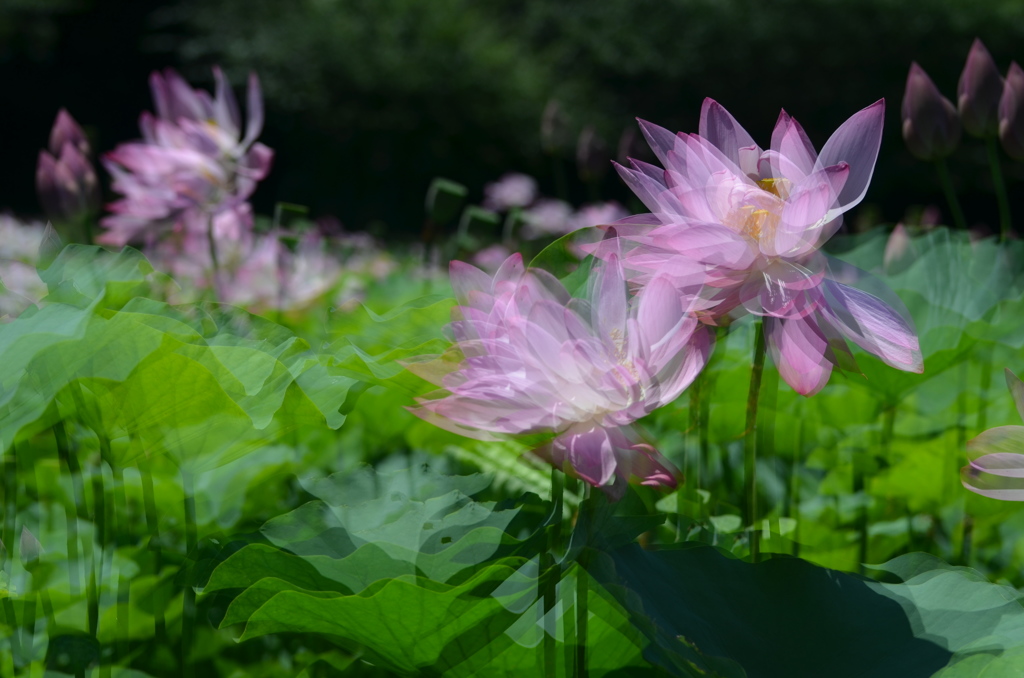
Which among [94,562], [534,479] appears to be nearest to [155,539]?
[94,562]

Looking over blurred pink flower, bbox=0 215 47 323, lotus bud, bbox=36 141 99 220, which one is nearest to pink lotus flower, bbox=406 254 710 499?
blurred pink flower, bbox=0 215 47 323

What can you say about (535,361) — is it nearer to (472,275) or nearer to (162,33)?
(472,275)

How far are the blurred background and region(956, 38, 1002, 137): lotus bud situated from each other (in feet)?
22.0

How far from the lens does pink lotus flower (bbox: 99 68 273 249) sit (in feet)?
3.05

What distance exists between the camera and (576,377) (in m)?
0.34

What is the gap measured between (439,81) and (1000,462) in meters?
7.96

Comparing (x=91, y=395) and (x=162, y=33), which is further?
(x=162, y=33)

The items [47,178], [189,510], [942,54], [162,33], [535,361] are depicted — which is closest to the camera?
[535,361]

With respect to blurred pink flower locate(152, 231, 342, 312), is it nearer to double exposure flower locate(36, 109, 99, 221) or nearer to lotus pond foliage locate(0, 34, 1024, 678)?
double exposure flower locate(36, 109, 99, 221)

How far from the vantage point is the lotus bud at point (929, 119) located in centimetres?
80

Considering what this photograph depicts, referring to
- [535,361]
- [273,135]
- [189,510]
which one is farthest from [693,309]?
[273,135]

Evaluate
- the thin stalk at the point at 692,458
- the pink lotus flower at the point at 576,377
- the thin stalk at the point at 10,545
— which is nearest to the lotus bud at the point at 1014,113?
the thin stalk at the point at 692,458

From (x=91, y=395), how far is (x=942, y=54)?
29.5ft

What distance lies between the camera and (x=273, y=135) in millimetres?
8102
